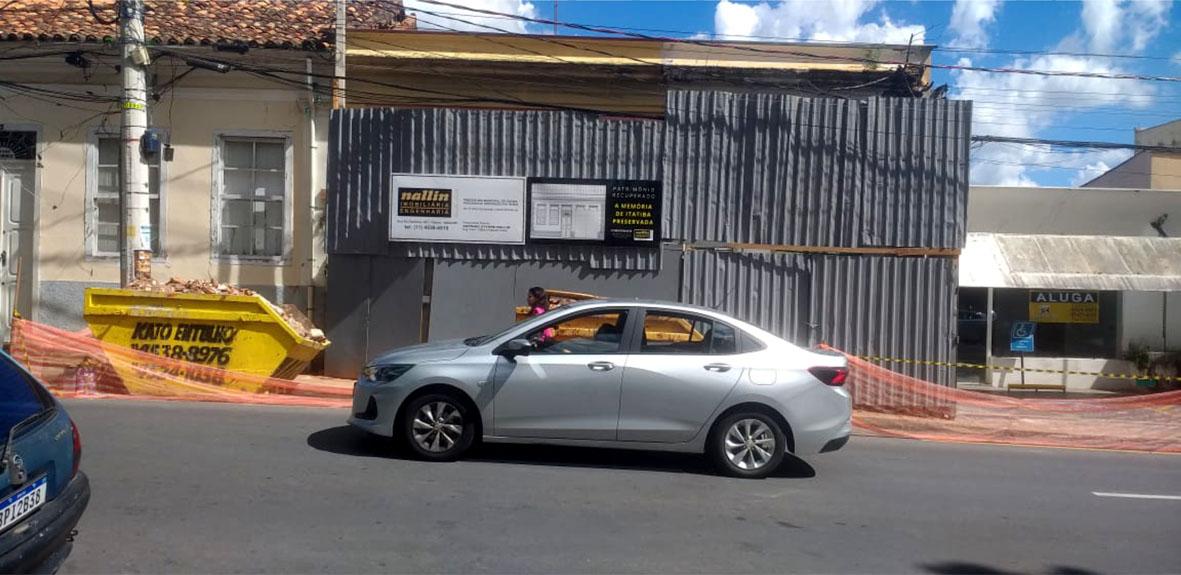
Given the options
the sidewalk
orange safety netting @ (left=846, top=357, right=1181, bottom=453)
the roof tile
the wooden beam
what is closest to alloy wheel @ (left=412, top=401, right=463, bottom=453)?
orange safety netting @ (left=846, top=357, right=1181, bottom=453)

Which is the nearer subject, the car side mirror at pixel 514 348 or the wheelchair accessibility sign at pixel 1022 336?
the car side mirror at pixel 514 348

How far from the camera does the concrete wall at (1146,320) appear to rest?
17.2 m

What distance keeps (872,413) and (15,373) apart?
9654 millimetres

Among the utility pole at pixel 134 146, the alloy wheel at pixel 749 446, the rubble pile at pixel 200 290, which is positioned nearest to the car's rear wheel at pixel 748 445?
the alloy wheel at pixel 749 446

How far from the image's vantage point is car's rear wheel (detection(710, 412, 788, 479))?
7949 millimetres

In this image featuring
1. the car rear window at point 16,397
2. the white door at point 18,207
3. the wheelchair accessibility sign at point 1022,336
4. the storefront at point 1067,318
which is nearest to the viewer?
the car rear window at point 16,397

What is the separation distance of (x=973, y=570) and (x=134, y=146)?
35.4 feet

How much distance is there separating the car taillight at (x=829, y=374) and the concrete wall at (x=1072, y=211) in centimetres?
1077

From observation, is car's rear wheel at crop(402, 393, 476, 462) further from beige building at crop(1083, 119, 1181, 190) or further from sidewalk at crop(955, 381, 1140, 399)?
beige building at crop(1083, 119, 1181, 190)

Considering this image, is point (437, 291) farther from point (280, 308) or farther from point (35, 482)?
point (35, 482)

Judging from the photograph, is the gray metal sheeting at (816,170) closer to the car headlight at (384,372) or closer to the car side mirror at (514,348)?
the car side mirror at (514,348)

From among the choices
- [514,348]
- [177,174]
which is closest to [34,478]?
[514,348]

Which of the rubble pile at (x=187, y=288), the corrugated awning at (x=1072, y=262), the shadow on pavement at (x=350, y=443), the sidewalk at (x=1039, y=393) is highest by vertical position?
the corrugated awning at (x=1072, y=262)

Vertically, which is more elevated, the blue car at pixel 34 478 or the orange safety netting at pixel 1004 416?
the blue car at pixel 34 478
